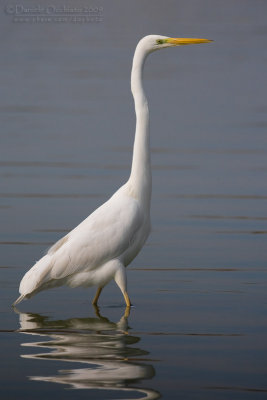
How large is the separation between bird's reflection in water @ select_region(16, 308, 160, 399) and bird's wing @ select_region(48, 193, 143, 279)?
478 mm

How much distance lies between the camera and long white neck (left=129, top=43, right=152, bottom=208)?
8789 millimetres

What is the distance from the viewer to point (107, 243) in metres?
8.59

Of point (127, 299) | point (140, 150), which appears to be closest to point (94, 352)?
point (127, 299)

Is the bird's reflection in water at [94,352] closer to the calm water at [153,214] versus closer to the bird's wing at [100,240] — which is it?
the calm water at [153,214]

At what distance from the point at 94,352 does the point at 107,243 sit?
1.42 m

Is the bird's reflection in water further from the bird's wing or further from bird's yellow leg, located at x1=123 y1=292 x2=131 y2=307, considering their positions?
the bird's wing

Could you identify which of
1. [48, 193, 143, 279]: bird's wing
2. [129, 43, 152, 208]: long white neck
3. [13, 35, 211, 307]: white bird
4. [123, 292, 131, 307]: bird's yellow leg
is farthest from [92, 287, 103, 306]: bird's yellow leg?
[129, 43, 152, 208]: long white neck

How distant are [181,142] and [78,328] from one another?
8.81 metres

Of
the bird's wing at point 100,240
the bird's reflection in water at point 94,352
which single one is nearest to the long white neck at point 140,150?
the bird's wing at point 100,240

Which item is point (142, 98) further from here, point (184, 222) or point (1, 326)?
point (184, 222)

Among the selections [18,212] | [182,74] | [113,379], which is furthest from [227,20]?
[113,379]

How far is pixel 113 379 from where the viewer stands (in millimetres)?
6727

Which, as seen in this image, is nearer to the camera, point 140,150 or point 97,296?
point 97,296

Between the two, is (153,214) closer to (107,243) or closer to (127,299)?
(107,243)
